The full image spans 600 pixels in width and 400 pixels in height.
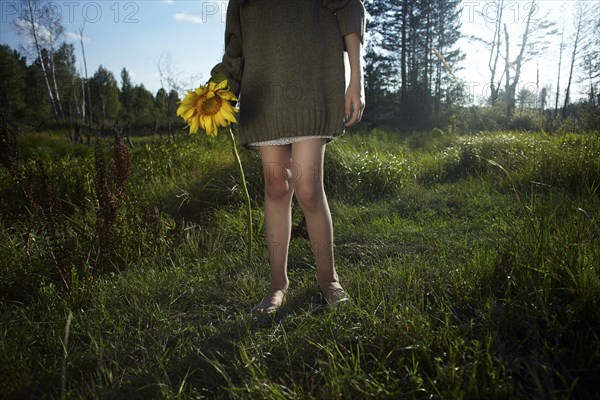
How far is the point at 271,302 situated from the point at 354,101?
3.39 ft

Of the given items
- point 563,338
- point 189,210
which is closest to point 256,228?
point 189,210

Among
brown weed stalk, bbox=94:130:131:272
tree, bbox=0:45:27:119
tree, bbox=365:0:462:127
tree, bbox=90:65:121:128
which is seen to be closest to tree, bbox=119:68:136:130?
tree, bbox=90:65:121:128

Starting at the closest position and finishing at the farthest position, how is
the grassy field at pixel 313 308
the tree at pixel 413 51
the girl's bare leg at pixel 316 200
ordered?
the grassy field at pixel 313 308, the girl's bare leg at pixel 316 200, the tree at pixel 413 51

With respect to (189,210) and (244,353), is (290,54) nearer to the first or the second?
(244,353)

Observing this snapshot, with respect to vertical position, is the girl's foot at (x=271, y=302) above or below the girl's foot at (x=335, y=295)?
below

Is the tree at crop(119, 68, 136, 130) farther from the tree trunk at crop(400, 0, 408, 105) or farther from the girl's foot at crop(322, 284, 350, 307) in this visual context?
the girl's foot at crop(322, 284, 350, 307)

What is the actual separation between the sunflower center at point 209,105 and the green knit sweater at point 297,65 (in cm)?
18

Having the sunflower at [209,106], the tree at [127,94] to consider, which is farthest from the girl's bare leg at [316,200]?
the tree at [127,94]

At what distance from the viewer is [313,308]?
1.74 metres

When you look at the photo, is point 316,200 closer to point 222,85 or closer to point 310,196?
point 310,196

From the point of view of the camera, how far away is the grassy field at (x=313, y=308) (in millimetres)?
1124

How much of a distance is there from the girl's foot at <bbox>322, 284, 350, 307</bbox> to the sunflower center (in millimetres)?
1062

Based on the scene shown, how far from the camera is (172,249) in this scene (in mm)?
2633

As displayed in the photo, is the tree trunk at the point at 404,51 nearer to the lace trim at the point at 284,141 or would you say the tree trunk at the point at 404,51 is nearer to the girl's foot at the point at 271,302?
the lace trim at the point at 284,141
